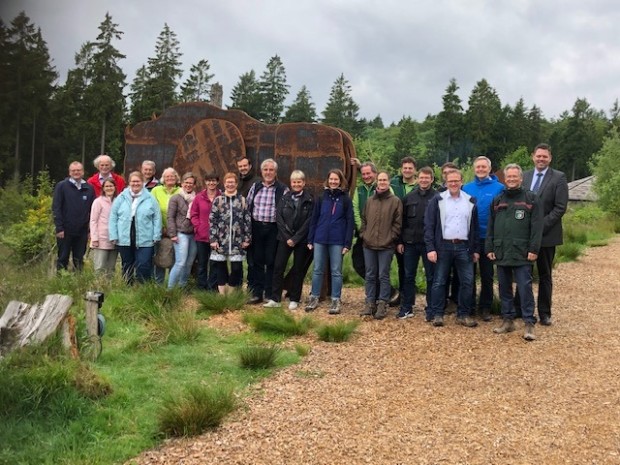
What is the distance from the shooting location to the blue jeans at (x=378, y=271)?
6.54 meters

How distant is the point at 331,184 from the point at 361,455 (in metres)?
3.83

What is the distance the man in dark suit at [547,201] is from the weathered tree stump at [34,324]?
14.8ft

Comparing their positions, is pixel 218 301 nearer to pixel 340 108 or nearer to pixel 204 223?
pixel 204 223

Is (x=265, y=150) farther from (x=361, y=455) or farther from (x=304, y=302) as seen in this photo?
(x=361, y=455)

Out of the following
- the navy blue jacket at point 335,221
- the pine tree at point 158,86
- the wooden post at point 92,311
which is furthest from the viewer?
the pine tree at point 158,86

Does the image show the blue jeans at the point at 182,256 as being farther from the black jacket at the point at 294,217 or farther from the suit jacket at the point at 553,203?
the suit jacket at the point at 553,203

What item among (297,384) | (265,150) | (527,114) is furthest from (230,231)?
(527,114)

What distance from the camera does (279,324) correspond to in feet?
18.8

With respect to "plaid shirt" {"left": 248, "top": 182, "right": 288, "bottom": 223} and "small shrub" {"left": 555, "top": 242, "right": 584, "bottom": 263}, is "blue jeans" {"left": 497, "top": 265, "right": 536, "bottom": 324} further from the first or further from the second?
"small shrub" {"left": 555, "top": 242, "right": 584, "bottom": 263}

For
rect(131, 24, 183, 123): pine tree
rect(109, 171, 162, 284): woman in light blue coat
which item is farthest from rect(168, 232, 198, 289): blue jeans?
rect(131, 24, 183, 123): pine tree

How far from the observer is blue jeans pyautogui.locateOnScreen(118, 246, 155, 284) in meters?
7.16

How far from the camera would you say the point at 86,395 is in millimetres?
3842

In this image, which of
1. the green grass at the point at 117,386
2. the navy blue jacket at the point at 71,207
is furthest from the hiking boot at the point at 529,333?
the navy blue jacket at the point at 71,207

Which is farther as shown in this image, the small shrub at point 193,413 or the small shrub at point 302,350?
the small shrub at point 302,350
